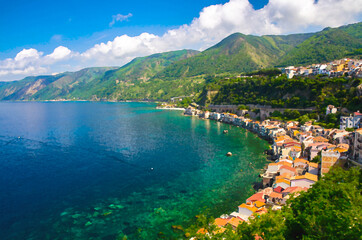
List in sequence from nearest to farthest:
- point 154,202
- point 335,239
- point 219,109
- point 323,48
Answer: point 335,239 → point 154,202 → point 219,109 → point 323,48

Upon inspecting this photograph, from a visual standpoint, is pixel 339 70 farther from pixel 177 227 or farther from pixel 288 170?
pixel 177 227

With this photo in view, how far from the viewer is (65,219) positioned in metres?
25.4

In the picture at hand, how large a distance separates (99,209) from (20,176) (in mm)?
20712

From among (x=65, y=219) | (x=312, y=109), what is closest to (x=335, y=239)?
(x=65, y=219)

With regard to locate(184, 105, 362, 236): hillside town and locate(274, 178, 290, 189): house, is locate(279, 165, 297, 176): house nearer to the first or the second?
locate(184, 105, 362, 236): hillside town

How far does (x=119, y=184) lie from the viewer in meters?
34.0

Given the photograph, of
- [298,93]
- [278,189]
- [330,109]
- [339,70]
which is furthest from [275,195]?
[339,70]

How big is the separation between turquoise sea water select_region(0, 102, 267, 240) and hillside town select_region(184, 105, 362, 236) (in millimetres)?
2950

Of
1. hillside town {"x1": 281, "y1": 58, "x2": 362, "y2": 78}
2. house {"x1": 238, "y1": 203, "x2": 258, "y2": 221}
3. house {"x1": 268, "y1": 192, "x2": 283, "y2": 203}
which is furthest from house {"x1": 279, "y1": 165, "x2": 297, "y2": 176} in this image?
hillside town {"x1": 281, "y1": 58, "x2": 362, "y2": 78}

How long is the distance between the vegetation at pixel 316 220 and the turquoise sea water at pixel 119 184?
9216 mm

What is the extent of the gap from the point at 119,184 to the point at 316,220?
27069 mm

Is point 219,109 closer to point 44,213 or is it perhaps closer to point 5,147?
point 5,147

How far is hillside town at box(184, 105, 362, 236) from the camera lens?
2383 centimetres

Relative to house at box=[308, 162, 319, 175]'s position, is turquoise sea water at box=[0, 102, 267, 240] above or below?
below
